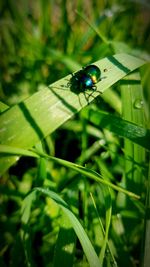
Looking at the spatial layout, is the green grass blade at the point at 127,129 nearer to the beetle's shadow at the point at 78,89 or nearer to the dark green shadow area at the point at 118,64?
the beetle's shadow at the point at 78,89

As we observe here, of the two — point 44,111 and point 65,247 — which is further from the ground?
point 44,111

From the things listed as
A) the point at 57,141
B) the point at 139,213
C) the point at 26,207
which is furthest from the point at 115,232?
the point at 57,141

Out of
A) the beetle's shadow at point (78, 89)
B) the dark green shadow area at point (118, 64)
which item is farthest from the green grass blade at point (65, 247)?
the dark green shadow area at point (118, 64)

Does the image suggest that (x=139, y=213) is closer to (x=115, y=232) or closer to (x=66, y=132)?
(x=115, y=232)

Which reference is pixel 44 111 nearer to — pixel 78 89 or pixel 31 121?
pixel 31 121

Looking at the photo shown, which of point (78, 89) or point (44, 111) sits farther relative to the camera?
point (78, 89)

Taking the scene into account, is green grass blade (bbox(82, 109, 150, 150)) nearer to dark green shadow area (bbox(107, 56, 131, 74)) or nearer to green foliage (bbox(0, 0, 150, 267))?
green foliage (bbox(0, 0, 150, 267))

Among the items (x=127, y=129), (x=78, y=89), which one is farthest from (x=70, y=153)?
(x=127, y=129)
